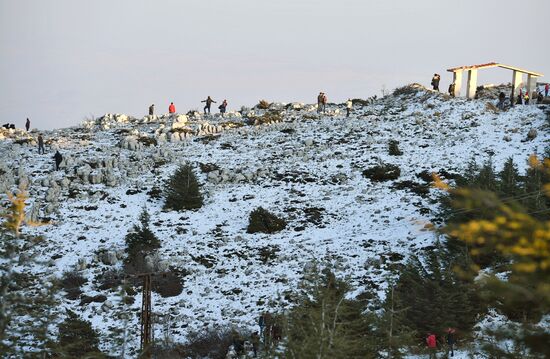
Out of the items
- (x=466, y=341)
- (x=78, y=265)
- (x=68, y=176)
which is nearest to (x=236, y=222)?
(x=78, y=265)

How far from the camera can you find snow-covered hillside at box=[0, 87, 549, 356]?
81.8ft

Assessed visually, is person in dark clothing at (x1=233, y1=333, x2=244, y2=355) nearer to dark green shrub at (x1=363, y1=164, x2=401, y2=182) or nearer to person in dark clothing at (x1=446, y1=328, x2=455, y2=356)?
person in dark clothing at (x1=446, y1=328, x2=455, y2=356)

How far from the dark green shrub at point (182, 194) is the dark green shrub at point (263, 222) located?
4.33 meters

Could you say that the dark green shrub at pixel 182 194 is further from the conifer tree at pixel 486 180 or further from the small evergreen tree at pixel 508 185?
the small evergreen tree at pixel 508 185

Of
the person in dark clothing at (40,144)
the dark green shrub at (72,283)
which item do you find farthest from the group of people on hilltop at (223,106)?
the dark green shrub at (72,283)

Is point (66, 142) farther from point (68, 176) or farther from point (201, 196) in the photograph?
point (201, 196)

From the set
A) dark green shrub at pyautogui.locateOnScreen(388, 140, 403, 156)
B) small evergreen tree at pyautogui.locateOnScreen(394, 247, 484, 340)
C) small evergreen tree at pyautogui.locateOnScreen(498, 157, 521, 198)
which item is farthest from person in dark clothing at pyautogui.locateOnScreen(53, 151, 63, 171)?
small evergreen tree at pyautogui.locateOnScreen(498, 157, 521, 198)

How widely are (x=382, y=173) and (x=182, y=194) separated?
41.4 ft

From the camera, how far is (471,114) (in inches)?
1761

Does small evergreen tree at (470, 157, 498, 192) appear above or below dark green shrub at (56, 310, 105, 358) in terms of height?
above

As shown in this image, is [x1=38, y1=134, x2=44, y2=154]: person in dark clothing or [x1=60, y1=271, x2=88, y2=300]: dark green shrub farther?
[x1=38, y1=134, x2=44, y2=154]: person in dark clothing

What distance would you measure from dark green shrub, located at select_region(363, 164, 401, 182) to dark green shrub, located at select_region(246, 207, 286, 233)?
7.98 meters

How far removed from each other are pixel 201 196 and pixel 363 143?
1459 cm

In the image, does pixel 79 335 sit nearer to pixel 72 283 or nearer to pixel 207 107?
pixel 72 283
